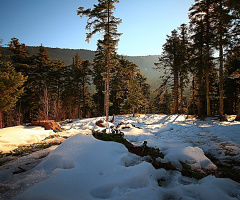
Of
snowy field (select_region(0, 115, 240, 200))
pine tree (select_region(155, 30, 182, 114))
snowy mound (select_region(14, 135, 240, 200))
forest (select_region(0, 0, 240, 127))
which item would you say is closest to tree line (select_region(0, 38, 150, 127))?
forest (select_region(0, 0, 240, 127))

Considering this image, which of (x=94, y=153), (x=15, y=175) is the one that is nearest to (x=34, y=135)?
(x=15, y=175)

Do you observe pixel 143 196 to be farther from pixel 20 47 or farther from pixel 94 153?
pixel 20 47

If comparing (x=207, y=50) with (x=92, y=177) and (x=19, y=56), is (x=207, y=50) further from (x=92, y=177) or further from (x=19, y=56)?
(x=19, y=56)

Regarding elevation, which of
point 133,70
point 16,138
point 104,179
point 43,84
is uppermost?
point 133,70

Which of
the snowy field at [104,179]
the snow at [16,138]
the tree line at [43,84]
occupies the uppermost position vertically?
Answer: the tree line at [43,84]

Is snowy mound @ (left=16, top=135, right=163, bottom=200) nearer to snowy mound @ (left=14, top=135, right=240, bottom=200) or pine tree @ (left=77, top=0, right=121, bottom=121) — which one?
snowy mound @ (left=14, top=135, right=240, bottom=200)

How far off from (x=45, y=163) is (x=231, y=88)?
28076mm

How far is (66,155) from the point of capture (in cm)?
248

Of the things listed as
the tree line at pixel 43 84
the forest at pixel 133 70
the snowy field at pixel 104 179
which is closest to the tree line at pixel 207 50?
the forest at pixel 133 70

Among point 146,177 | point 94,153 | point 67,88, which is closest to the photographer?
point 146,177

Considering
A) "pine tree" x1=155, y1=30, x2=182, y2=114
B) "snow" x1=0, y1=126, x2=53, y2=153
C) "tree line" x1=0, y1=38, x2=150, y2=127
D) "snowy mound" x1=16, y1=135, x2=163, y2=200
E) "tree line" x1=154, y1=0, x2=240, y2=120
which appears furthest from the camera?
"pine tree" x1=155, y1=30, x2=182, y2=114

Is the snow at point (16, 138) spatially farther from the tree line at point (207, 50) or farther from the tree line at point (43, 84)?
the tree line at point (207, 50)

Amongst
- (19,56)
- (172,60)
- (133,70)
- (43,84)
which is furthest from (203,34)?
(19,56)

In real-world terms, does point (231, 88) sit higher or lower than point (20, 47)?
lower
